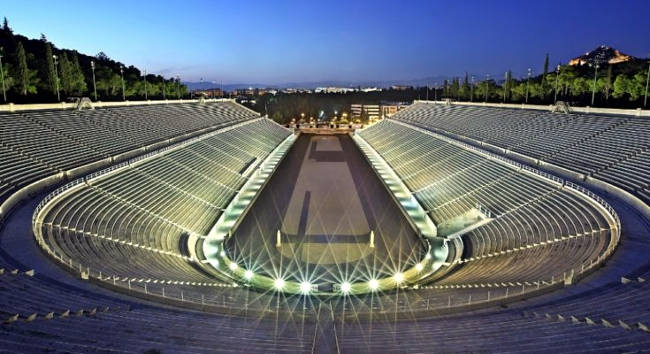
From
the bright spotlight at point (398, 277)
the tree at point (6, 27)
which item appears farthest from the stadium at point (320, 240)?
→ the tree at point (6, 27)

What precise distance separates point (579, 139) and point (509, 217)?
41.9 feet

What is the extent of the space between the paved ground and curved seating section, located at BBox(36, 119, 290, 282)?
243 centimetres

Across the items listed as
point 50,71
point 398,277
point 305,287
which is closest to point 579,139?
point 398,277

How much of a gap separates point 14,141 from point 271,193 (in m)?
14.3

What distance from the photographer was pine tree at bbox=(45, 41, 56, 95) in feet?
132

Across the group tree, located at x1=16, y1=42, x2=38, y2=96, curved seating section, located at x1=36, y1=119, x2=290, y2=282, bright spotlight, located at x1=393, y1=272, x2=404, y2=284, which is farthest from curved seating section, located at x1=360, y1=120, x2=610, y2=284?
tree, located at x1=16, y1=42, x2=38, y2=96

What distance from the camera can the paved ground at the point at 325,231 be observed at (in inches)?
650

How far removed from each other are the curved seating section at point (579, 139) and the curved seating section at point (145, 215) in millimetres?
18533

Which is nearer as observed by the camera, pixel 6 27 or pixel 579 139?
pixel 579 139

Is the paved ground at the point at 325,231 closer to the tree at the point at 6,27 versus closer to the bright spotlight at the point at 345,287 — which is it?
the bright spotlight at the point at 345,287

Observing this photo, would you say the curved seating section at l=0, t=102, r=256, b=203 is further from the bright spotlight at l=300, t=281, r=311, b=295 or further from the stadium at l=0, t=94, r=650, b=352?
the bright spotlight at l=300, t=281, r=311, b=295

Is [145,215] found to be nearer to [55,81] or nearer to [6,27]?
[55,81]

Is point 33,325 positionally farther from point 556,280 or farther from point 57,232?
point 556,280

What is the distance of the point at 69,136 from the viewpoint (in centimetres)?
2628
